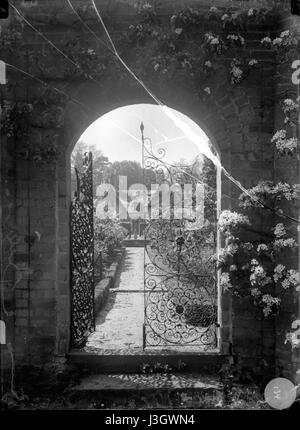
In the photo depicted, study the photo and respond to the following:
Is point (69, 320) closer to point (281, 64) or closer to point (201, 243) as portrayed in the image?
point (201, 243)

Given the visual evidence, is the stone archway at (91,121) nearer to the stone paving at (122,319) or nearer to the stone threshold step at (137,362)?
the stone threshold step at (137,362)

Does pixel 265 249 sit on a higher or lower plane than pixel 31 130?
lower

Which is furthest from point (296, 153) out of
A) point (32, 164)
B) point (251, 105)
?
point (32, 164)

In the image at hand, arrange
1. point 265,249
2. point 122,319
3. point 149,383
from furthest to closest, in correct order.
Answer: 1. point 122,319
2. point 149,383
3. point 265,249

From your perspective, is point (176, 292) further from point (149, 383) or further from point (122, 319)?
point (122, 319)

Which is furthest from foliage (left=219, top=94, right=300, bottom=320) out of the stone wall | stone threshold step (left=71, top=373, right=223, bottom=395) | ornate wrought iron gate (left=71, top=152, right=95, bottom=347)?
ornate wrought iron gate (left=71, top=152, right=95, bottom=347)

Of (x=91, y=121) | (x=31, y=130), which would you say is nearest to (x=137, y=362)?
(x=91, y=121)

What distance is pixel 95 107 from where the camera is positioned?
5.15 meters

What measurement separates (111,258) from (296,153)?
11250mm

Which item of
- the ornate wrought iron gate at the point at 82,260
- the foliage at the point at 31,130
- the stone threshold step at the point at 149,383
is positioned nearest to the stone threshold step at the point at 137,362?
the stone threshold step at the point at 149,383

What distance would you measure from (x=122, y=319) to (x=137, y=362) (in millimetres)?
2862

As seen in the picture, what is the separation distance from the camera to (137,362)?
518 cm

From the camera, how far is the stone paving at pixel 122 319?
20.5ft

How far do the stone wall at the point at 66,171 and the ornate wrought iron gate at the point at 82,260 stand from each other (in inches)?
12.1
